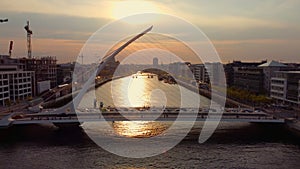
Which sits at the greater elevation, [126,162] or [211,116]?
[211,116]

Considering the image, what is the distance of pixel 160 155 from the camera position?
22.9 ft

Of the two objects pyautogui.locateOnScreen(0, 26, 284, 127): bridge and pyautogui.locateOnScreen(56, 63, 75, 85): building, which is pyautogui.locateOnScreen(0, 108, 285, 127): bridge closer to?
pyautogui.locateOnScreen(0, 26, 284, 127): bridge

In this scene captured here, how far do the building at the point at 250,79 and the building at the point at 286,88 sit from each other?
2343 millimetres

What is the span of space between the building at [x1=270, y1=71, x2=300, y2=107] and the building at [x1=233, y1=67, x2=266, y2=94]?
2343 millimetres

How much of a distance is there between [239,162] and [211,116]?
2725mm

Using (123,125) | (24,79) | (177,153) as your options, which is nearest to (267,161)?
(177,153)

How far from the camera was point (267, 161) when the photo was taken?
6621mm

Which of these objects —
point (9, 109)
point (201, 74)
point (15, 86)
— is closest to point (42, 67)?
point (15, 86)

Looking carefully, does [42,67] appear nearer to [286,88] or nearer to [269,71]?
[269,71]

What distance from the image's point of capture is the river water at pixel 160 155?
6.43 meters

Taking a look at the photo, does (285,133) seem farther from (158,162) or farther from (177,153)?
(158,162)

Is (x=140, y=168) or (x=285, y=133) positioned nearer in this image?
(x=140, y=168)

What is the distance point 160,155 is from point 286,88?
28.4 ft

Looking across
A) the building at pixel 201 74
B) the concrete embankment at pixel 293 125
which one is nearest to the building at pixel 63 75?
the building at pixel 201 74
